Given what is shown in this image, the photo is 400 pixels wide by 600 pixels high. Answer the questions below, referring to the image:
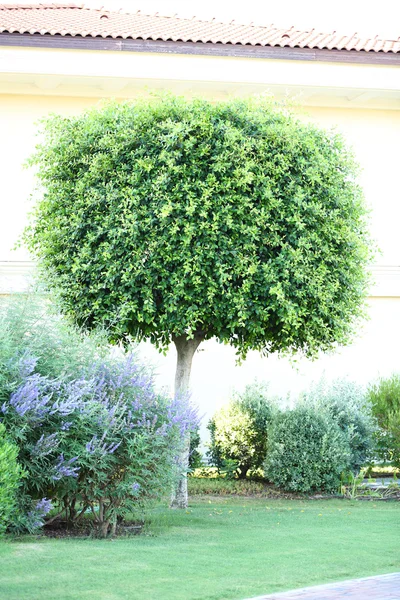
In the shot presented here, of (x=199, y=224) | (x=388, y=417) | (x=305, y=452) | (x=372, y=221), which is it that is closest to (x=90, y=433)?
(x=199, y=224)

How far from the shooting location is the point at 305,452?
1410 centimetres

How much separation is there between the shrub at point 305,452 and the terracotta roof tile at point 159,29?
25.4 ft

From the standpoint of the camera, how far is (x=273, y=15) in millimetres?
25438

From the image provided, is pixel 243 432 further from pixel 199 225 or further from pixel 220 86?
pixel 220 86

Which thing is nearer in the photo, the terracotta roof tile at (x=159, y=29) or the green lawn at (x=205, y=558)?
the green lawn at (x=205, y=558)

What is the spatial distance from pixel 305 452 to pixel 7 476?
23.8 feet

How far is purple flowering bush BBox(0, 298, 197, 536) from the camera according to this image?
8.69 metres

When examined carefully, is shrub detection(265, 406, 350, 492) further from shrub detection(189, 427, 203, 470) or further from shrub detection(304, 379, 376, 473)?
shrub detection(189, 427, 203, 470)

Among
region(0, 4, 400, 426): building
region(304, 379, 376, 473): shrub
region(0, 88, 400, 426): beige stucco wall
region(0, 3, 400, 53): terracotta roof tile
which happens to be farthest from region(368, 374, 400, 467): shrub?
region(0, 3, 400, 53): terracotta roof tile

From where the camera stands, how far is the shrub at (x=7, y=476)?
7.77 m

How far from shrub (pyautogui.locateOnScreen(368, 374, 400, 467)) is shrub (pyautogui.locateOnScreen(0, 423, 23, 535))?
8.36 meters

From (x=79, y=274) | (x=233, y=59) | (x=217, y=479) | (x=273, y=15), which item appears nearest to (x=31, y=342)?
(x=79, y=274)

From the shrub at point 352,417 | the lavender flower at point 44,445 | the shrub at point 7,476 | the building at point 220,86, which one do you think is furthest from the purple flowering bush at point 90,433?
the building at point 220,86

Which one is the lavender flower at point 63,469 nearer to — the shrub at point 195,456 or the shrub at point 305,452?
the shrub at point 305,452
